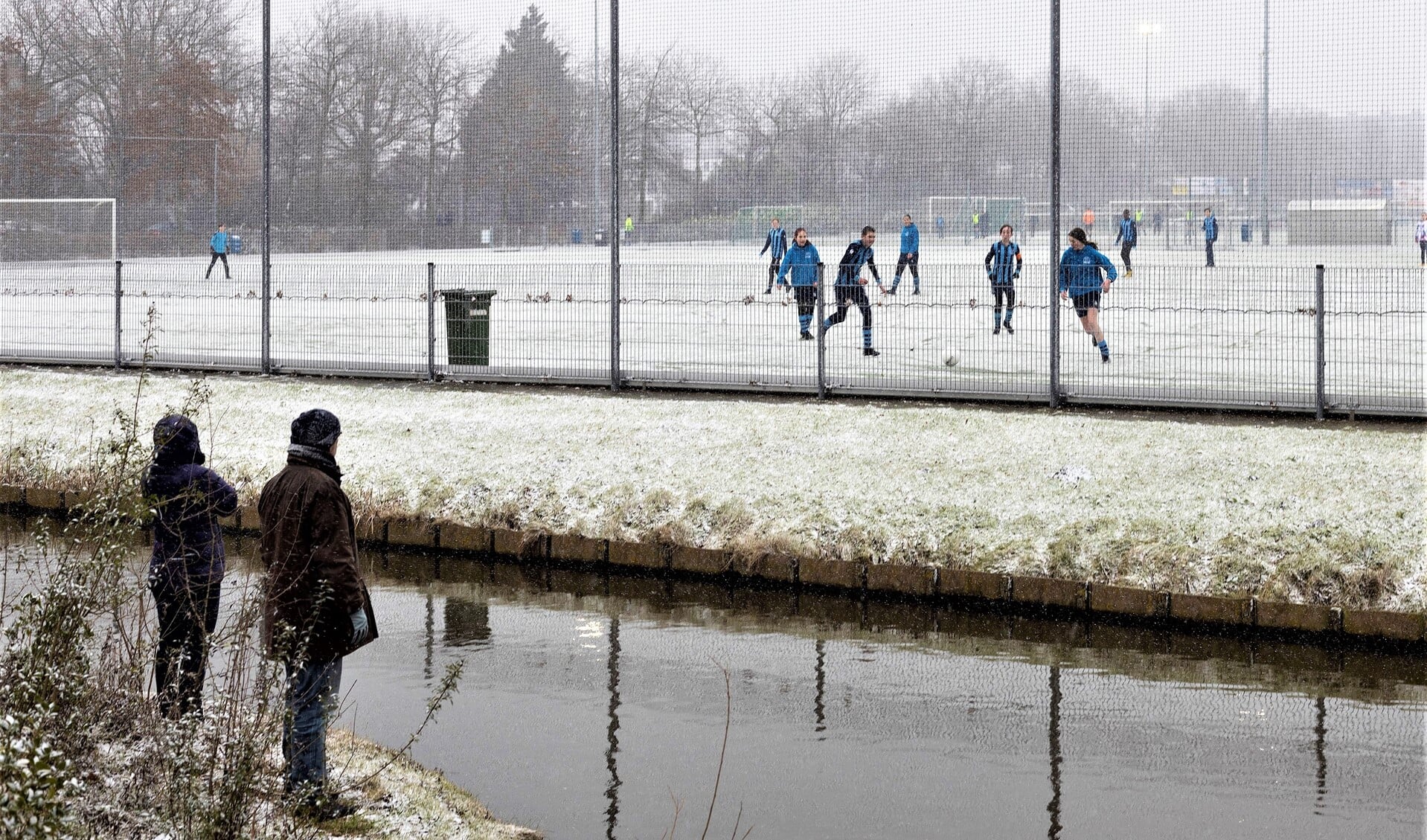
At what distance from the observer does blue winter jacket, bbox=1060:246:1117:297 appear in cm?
1595

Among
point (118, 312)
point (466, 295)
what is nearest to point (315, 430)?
point (466, 295)

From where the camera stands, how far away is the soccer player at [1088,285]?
52.1 feet

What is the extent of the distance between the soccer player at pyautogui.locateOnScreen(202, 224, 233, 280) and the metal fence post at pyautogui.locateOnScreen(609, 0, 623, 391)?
5.37m

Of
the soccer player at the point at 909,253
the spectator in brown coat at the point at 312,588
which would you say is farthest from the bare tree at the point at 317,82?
the spectator in brown coat at the point at 312,588

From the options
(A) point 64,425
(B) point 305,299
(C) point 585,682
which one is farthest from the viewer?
(B) point 305,299

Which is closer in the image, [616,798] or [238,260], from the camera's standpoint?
[616,798]

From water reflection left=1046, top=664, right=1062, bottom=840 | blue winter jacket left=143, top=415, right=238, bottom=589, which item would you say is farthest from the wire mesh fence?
blue winter jacket left=143, top=415, right=238, bottom=589

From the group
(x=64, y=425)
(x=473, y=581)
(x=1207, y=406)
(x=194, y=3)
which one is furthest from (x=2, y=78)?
(x=1207, y=406)

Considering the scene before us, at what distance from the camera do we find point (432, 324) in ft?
61.3

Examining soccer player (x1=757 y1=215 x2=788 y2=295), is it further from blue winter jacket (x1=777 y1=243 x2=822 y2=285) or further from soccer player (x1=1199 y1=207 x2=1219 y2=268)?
soccer player (x1=1199 y1=207 x2=1219 y2=268)

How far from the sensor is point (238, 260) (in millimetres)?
20547

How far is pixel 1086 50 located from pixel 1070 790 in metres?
10.6

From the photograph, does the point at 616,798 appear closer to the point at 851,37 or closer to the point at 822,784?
the point at 822,784

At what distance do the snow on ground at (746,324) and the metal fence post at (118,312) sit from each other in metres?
0.16
